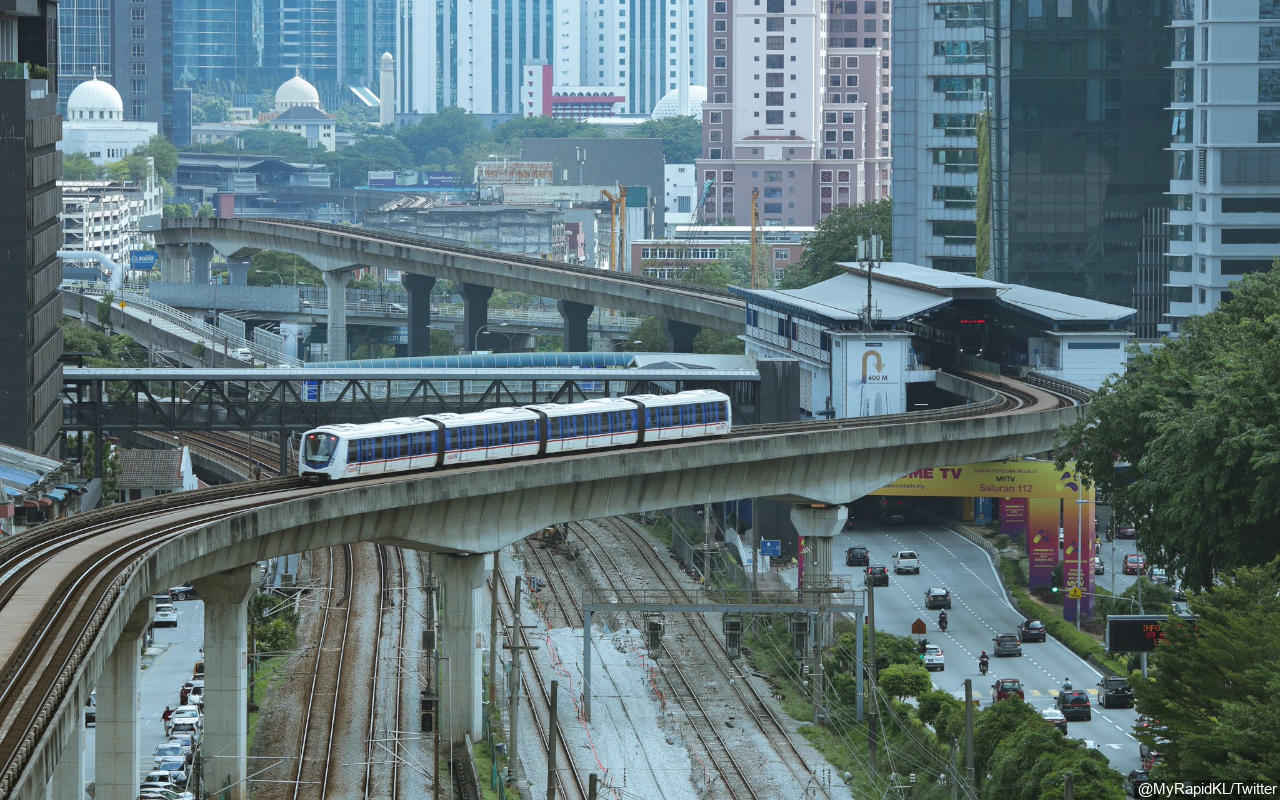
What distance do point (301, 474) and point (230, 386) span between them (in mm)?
50343

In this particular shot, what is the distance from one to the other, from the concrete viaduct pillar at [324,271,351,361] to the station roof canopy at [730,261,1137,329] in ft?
211

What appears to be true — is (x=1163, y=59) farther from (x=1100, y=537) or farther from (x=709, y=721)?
(x=709, y=721)

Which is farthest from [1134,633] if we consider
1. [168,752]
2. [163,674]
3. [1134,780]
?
[163,674]

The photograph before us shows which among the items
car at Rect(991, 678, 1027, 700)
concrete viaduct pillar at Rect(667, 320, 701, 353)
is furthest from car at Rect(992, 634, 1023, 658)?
concrete viaduct pillar at Rect(667, 320, 701, 353)

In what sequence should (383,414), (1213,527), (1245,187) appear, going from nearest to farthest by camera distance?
(1213,527) < (383,414) < (1245,187)

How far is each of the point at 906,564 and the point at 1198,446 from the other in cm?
3897

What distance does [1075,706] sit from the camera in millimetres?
88688

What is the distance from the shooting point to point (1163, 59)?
540 ft

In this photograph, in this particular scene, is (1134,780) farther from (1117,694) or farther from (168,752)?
(168,752)

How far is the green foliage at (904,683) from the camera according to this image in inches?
3487

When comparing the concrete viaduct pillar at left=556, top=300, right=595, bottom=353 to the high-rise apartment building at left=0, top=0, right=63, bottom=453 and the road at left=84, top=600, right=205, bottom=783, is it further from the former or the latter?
the high-rise apartment building at left=0, top=0, right=63, bottom=453

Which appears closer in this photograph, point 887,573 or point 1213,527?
point 1213,527

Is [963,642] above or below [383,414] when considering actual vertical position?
below

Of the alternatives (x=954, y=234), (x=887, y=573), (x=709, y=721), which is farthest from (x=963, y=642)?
(x=954, y=234)
